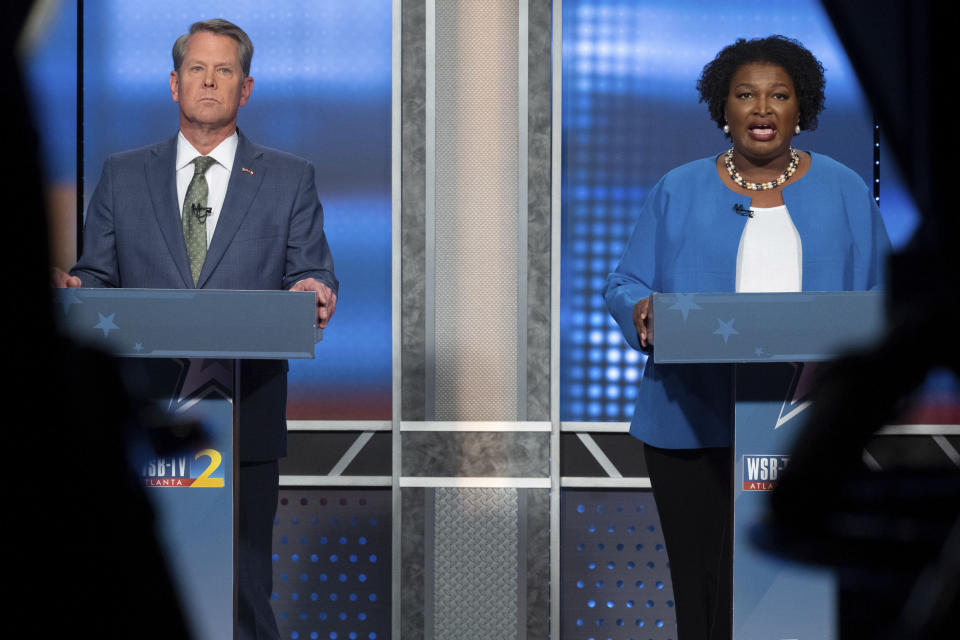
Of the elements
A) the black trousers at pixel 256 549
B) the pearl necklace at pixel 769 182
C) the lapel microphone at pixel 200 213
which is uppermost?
the pearl necklace at pixel 769 182

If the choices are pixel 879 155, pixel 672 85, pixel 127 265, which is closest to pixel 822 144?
pixel 879 155

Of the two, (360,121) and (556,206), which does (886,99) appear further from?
(360,121)

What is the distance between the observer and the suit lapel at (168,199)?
2.42 m

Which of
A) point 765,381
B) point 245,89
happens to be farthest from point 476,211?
point 765,381

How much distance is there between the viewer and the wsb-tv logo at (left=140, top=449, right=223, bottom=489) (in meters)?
1.73

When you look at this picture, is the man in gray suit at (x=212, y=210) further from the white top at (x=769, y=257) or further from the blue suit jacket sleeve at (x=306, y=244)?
the white top at (x=769, y=257)

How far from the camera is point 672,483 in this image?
85.7 inches

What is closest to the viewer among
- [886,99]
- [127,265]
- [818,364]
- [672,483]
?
[818,364]

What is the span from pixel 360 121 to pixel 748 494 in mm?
1808

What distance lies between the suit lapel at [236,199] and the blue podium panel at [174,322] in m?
0.75

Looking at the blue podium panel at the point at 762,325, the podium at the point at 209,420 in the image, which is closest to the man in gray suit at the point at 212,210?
the podium at the point at 209,420

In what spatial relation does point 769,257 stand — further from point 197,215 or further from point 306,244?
point 197,215

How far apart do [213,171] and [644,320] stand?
1.32 metres

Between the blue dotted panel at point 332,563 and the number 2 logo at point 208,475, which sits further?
the blue dotted panel at point 332,563
